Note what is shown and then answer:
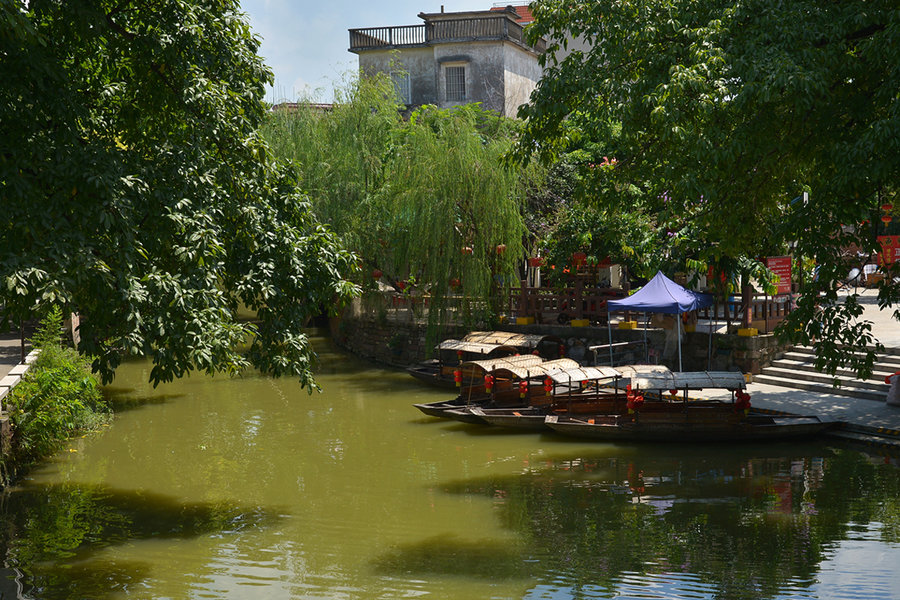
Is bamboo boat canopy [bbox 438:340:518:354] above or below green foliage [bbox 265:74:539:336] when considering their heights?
below

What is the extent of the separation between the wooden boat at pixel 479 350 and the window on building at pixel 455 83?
49.4ft

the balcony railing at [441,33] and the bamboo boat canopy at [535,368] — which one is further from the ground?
the balcony railing at [441,33]

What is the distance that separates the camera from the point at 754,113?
11078 mm

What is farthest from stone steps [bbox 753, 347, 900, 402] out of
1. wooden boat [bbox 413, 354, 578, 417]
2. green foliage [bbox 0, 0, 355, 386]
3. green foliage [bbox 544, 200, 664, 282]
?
green foliage [bbox 0, 0, 355, 386]

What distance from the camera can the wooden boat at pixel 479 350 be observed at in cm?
2012

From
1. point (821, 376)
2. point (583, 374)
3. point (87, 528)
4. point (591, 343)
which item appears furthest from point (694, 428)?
point (87, 528)

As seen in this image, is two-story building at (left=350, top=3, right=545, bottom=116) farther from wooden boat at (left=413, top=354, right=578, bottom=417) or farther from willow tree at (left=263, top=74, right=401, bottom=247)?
wooden boat at (left=413, top=354, right=578, bottom=417)

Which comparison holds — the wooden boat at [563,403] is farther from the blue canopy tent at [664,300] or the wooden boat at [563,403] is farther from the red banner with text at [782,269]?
the red banner with text at [782,269]

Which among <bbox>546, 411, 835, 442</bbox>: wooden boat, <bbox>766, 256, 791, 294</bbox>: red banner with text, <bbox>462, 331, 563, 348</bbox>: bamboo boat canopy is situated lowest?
<bbox>546, 411, 835, 442</bbox>: wooden boat

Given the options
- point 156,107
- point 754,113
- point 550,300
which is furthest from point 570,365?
point 156,107

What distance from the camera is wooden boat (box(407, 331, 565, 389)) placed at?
2012cm

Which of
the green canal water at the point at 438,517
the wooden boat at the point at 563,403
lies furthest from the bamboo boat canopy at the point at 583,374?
the green canal water at the point at 438,517

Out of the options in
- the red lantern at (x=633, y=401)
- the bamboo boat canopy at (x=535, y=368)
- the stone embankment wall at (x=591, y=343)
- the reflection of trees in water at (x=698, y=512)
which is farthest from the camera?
the stone embankment wall at (x=591, y=343)

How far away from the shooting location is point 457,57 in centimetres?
3450
